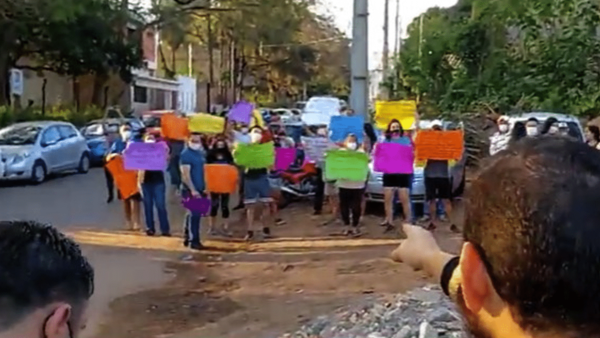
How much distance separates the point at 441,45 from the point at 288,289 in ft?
69.2

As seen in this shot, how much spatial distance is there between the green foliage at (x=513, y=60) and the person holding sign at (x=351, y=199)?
10.1 metres

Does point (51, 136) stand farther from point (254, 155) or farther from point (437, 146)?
point (437, 146)

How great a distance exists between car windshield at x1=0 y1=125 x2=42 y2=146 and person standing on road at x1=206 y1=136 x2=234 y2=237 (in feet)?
34.0

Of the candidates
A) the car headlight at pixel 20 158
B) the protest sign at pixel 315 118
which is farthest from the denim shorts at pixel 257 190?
the car headlight at pixel 20 158

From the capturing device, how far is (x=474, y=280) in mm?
1632

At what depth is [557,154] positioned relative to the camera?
160 centimetres

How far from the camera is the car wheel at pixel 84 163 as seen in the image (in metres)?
28.7

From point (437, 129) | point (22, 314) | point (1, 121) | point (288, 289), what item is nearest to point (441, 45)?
point (1, 121)

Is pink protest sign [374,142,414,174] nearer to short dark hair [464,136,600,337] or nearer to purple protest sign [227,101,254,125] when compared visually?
purple protest sign [227,101,254,125]

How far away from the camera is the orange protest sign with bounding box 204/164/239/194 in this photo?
1564 cm

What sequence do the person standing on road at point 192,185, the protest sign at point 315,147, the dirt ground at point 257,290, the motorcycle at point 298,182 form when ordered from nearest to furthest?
the dirt ground at point 257,290 → the person standing on road at point 192,185 → the protest sign at point 315,147 → the motorcycle at point 298,182

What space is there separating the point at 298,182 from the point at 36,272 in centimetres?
1720

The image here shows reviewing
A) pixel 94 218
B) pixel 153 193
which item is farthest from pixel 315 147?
pixel 153 193

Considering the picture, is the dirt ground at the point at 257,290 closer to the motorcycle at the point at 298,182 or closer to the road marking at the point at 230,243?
the road marking at the point at 230,243
